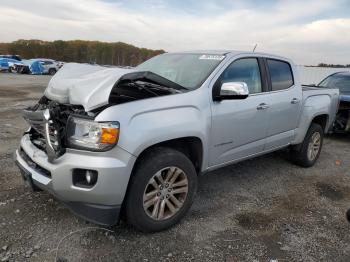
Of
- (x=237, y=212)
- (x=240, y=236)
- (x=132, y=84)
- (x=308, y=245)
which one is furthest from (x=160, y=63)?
(x=308, y=245)

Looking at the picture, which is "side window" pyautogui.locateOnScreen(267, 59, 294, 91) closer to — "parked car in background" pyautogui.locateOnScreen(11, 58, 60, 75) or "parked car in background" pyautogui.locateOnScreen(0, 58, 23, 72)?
"parked car in background" pyautogui.locateOnScreen(11, 58, 60, 75)

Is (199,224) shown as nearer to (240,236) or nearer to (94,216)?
(240,236)

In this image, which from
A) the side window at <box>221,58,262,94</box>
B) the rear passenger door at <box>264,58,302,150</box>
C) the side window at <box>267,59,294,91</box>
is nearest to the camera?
the side window at <box>221,58,262,94</box>

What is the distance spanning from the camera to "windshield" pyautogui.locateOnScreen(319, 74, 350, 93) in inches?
343

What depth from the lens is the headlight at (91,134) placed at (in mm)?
2877

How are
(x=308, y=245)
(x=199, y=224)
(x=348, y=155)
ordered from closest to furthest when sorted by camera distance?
(x=308, y=245) < (x=199, y=224) < (x=348, y=155)

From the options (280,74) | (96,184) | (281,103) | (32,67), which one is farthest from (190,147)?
(32,67)

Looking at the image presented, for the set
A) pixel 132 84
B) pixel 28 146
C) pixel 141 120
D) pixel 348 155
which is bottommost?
pixel 348 155

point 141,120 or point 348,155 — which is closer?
point 141,120

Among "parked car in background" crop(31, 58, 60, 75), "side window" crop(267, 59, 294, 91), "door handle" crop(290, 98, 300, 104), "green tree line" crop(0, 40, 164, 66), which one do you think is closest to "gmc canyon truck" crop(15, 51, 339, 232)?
"side window" crop(267, 59, 294, 91)

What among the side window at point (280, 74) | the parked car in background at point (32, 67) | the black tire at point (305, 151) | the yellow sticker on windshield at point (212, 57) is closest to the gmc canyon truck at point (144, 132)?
the yellow sticker on windshield at point (212, 57)

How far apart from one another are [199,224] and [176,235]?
342mm

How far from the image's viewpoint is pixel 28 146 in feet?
11.8

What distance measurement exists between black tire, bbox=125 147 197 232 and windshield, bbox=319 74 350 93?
658 cm
